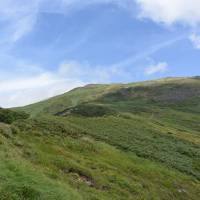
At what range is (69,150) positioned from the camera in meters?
41.8

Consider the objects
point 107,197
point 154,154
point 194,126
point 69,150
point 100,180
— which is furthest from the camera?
point 194,126

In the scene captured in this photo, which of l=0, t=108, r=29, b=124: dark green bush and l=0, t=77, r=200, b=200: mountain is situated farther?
l=0, t=108, r=29, b=124: dark green bush

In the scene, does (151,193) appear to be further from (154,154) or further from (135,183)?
(154,154)

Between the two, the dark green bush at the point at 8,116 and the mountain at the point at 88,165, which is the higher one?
the dark green bush at the point at 8,116

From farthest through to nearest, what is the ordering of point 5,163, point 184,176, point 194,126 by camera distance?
point 194,126 < point 184,176 < point 5,163

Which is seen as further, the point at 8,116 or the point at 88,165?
the point at 8,116

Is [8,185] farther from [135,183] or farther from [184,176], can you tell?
[184,176]

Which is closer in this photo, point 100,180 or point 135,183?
point 100,180

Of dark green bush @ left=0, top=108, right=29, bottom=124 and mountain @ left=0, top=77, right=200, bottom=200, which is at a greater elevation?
dark green bush @ left=0, top=108, right=29, bottom=124

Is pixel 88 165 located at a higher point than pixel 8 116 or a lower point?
lower

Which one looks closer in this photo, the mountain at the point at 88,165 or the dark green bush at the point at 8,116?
the mountain at the point at 88,165

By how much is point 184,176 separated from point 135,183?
1308 cm

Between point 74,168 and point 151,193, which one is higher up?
point 74,168

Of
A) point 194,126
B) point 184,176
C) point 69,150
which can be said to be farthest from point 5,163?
point 194,126
